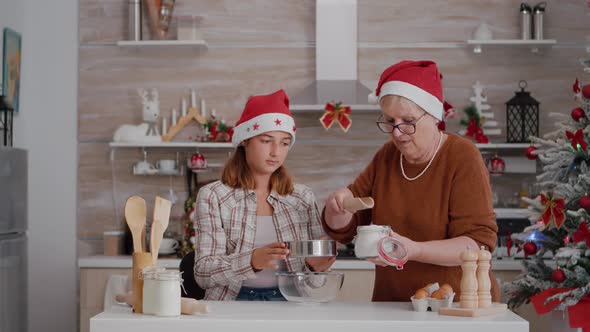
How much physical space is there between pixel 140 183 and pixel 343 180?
47.5 inches

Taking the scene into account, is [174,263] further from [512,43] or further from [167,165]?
[512,43]

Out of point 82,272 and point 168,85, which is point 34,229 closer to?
point 82,272

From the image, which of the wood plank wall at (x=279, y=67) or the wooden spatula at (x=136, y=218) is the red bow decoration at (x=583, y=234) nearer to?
the wood plank wall at (x=279, y=67)

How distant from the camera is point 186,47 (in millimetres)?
5102

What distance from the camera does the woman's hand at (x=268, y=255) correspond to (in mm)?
2333

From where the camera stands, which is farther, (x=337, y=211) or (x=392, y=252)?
(x=337, y=211)

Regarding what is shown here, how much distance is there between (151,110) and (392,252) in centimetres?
302

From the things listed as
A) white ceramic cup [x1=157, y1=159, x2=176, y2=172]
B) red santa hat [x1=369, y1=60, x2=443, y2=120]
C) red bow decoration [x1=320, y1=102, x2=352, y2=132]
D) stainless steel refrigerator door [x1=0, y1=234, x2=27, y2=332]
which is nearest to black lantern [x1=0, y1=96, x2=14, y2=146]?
stainless steel refrigerator door [x1=0, y1=234, x2=27, y2=332]

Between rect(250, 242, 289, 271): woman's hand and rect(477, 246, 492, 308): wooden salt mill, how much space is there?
508mm

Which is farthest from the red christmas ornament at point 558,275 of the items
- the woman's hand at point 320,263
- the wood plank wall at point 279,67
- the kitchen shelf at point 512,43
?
the kitchen shelf at point 512,43

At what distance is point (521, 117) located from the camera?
494 cm

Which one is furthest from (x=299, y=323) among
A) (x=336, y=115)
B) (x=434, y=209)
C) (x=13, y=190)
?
(x=336, y=115)

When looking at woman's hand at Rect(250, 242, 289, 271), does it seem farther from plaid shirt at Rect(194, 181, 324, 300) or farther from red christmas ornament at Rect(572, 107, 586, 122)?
red christmas ornament at Rect(572, 107, 586, 122)

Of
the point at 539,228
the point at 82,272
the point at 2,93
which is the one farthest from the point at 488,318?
the point at 2,93
